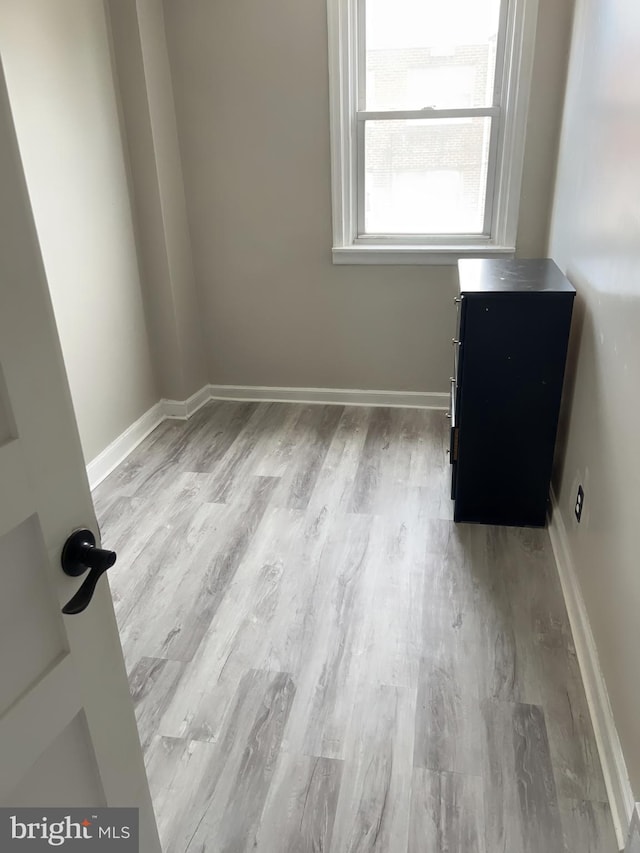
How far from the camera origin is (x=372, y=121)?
127 inches

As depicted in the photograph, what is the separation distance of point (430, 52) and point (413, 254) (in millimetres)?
941

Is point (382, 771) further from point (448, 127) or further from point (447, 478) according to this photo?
point (448, 127)

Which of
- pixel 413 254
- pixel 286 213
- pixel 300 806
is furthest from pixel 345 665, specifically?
pixel 286 213

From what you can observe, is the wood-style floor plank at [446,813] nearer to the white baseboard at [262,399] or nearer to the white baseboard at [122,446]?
the white baseboard at [122,446]

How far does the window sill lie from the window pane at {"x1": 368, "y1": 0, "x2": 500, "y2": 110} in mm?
680

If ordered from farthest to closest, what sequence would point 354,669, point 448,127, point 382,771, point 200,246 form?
point 200,246 < point 448,127 < point 354,669 < point 382,771

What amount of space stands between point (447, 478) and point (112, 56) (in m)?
2.51

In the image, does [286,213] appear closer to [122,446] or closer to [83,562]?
[122,446]

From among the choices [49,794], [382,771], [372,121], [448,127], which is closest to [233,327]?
[372,121]

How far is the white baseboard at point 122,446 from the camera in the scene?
301 cm

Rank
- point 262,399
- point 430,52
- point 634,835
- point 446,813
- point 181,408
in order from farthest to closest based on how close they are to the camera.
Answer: point 262,399 → point 181,408 → point 430,52 → point 446,813 → point 634,835

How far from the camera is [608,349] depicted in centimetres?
188

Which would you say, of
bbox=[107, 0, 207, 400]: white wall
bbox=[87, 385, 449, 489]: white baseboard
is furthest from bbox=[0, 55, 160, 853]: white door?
bbox=[107, 0, 207, 400]: white wall

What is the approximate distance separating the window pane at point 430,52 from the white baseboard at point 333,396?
4.94 feet
